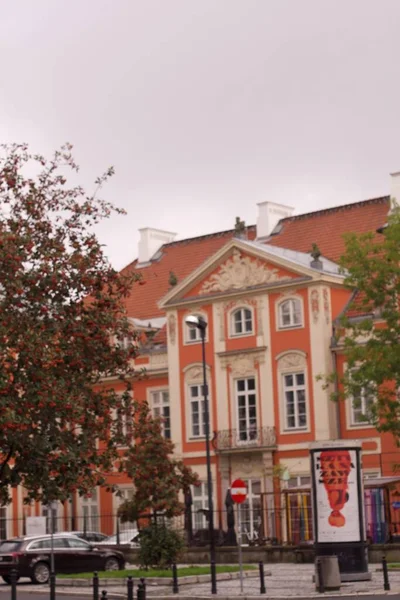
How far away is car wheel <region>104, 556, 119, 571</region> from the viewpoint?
41.4m

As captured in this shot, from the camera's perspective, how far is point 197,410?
190 ft

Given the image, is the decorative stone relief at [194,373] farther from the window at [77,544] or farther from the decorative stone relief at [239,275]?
the window at [77,544]

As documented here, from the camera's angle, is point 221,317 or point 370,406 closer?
point 370,406

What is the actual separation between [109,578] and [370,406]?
30.6 ft

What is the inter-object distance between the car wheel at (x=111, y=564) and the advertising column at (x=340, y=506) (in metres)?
11.5

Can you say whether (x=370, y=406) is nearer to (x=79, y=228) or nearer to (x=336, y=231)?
(x=79, y=228)

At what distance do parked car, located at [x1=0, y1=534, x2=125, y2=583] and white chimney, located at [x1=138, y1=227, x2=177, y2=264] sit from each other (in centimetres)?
2996

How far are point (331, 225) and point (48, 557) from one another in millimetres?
26526

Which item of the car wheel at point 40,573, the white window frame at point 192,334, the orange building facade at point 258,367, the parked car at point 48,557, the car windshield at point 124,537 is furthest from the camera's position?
Answer: the white window frame at point 192,334

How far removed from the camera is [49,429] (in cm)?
2162

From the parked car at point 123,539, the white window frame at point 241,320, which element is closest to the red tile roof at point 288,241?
the white window frame at point 241,320

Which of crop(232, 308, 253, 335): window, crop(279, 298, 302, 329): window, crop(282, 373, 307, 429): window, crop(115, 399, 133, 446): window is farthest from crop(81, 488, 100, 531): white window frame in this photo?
crop(115, 399, 133, 446): window

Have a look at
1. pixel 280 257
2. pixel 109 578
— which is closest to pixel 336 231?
pixel 280 257

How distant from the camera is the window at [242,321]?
5666cm
